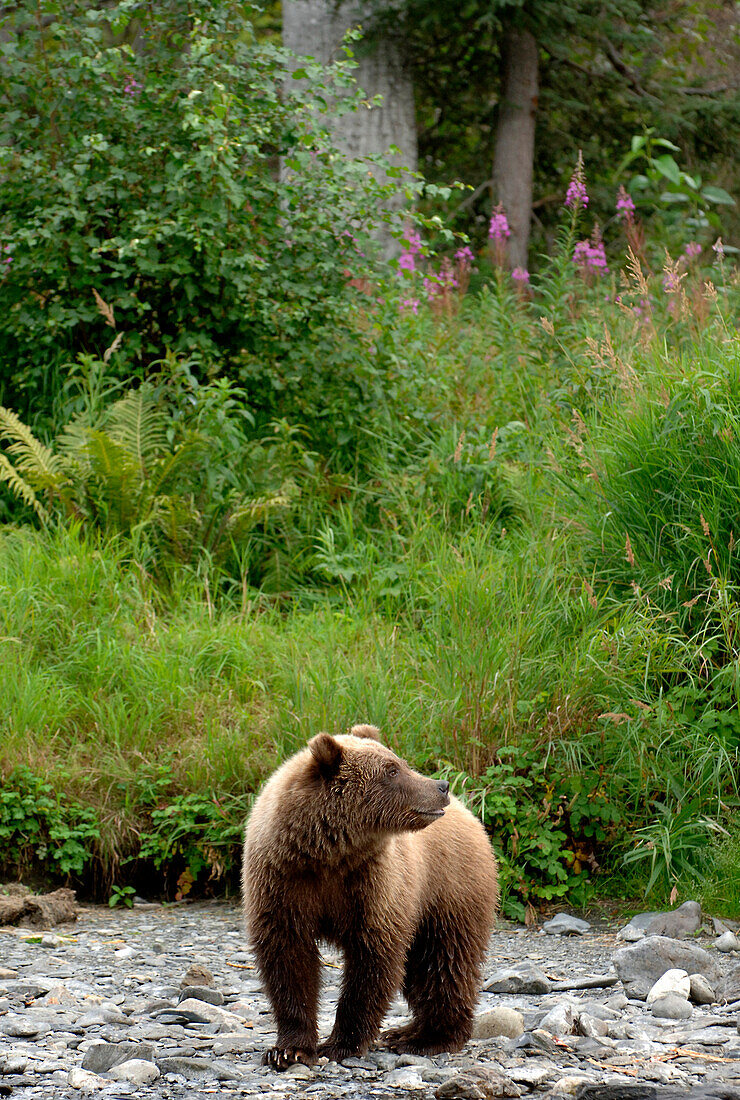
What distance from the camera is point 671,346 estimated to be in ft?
26.0

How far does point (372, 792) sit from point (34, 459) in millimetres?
4611

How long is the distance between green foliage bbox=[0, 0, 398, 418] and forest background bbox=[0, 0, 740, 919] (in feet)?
0.11

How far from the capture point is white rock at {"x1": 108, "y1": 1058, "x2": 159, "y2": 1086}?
10.5 feet

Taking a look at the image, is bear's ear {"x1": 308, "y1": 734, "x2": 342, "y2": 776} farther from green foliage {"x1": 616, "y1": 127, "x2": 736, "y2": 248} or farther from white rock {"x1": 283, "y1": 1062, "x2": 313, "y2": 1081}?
green foliage {"x1": 616, "y1": 127, "x2": 736, "y2": 248}

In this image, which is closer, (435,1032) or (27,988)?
(435,1032)

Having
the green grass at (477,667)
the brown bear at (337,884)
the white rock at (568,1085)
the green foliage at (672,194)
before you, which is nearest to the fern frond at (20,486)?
the green grass at (477,667)

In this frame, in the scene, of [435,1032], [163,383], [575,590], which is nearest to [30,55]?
[163,383]

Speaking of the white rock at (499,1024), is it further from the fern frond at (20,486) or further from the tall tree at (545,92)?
the tall tree at (545,92)

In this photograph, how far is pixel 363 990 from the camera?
3.37 m

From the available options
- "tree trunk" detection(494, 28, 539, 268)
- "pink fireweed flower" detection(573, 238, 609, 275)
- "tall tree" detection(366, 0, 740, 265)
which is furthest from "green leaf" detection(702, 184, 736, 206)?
"pink fireweed flower" detection(573, 238, 609, 275)

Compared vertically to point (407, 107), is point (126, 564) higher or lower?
lower

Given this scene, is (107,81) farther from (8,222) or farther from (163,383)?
(163,383)

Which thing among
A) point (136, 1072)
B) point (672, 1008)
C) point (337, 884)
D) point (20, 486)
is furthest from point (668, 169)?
point (136, 1072)

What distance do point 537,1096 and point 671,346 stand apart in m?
5.81
